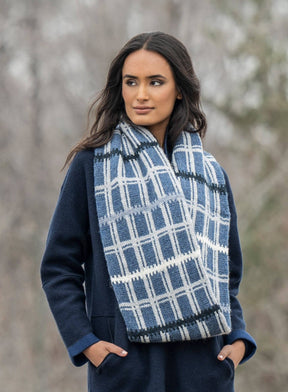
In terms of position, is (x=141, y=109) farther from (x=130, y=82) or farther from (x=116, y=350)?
(x=116, y=350)

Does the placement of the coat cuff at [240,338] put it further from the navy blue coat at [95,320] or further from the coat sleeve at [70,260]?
the coat sleeve at [70,260]

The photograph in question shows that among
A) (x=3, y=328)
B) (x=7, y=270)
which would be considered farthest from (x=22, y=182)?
(x=3, y=328)

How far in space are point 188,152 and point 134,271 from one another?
0.50 m

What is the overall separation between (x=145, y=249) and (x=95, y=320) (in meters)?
0.31

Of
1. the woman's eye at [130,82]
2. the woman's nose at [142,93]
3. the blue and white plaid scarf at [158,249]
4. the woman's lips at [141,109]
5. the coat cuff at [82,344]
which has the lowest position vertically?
the coat cuff at [82,344]

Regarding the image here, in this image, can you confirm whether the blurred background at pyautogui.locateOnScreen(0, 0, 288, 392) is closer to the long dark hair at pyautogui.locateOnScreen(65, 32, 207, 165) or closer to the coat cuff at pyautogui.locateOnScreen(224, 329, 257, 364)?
the long dark hair at pyautogui.locateOnScreen(65, 32, 207, 165)

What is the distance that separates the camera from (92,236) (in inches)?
94.2

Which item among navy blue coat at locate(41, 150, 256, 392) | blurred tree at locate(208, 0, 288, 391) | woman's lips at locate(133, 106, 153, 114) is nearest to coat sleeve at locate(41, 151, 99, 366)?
navy blue coat at locate(41, 150, 256, 392)

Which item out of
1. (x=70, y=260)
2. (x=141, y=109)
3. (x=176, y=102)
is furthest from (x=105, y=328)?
(x=176, y=102)

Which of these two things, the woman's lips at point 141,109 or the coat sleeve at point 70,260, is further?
the woman's lips at point 141,109

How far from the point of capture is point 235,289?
8.80 feet

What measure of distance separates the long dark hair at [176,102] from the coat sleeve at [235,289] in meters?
0.27

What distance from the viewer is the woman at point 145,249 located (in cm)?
228

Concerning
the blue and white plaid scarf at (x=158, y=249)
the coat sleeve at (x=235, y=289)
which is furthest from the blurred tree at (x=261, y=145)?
the blue and white plaid scarf at (x=158, y=249)
